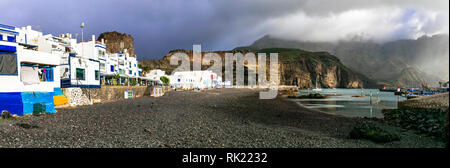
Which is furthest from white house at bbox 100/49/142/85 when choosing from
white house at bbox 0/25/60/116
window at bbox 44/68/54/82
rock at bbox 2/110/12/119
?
rock at bbox 2/110/12/119

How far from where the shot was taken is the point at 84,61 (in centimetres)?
2580

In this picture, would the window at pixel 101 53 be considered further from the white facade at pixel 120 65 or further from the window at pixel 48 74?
the window at pixel 48 74

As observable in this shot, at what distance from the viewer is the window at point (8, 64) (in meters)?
13.1

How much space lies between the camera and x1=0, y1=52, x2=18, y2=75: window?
13148 mm

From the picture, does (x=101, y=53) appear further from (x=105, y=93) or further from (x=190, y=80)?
(x=190, y=80)

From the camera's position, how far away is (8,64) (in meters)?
13.4

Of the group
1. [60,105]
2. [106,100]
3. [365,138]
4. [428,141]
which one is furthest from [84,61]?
[428,141]

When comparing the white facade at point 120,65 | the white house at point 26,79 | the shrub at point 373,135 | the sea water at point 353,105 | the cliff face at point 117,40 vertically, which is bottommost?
the sea water at point 353,105

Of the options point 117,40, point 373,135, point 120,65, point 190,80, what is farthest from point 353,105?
point 117,40

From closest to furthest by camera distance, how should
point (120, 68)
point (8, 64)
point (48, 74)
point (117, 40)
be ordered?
1. point (8, 64)
2. point (48, 74)
3. point (120, 68)
4. point (117, 40)

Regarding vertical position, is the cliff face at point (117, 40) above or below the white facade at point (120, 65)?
above

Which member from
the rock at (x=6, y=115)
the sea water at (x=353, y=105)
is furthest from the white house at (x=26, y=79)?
the sea water at (x=353, y=105)

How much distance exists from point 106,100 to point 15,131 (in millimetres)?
18142
